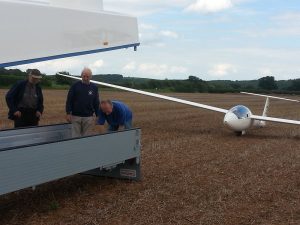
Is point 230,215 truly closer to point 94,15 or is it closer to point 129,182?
point 129,182

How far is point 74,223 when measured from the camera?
4508 millimetres

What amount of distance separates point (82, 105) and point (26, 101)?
0.78 meters

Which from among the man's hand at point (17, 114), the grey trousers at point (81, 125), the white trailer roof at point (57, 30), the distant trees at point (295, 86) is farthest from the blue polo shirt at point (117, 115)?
the distant trees at point (295, 86)

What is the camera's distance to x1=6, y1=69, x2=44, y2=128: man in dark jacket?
6.11m

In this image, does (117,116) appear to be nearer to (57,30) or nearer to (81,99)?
(81,99)

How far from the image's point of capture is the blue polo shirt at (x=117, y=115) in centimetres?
657

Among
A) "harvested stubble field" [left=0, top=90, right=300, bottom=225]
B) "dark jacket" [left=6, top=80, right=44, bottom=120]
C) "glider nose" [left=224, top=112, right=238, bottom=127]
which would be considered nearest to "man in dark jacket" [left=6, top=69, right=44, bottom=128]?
"dark jacket" [left=6, top=80, right=44, bottom=120]

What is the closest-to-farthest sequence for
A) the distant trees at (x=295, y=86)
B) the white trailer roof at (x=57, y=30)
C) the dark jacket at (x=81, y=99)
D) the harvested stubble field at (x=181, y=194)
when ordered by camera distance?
the white trailer roof at (x=57, y=30)
the harvested stubble field at (x=181, y=194)
the dark jacket at (x=81, y=99)
the distant trees at (x=295, y=86)

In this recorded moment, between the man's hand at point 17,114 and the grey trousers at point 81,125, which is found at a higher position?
the man's hand at point 17,114

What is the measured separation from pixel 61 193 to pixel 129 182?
3.61 feet

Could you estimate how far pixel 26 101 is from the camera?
6281 millimetres

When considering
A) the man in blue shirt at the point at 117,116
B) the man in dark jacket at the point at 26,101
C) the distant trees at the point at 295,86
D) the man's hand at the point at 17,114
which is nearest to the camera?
the man in dark jacket at the point at 26,101

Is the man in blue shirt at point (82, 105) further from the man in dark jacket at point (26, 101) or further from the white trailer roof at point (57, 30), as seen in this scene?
the white trailer roof at point (57, 30)

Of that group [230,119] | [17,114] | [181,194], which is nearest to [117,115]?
Answer: [17,114]
